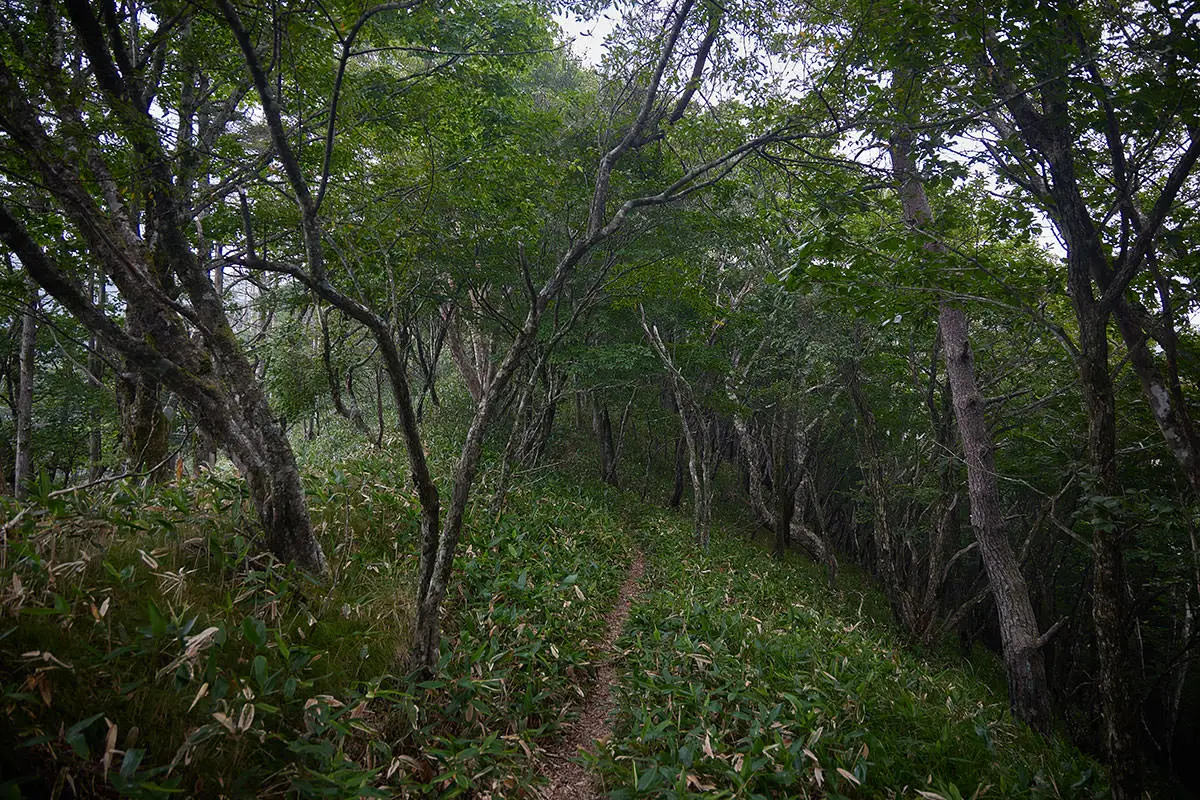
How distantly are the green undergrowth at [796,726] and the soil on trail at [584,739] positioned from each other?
18 centimetres

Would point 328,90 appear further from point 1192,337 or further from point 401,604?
point 1192,337

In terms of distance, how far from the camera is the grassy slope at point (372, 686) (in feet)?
8.87

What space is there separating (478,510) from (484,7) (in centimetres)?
874

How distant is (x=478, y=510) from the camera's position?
310 inches

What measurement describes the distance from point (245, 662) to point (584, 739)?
2.70m

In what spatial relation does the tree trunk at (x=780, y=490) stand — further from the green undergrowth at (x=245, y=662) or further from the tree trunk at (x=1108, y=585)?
the tree trunk at (x=1108, y=585)

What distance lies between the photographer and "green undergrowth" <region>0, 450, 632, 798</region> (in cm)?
259

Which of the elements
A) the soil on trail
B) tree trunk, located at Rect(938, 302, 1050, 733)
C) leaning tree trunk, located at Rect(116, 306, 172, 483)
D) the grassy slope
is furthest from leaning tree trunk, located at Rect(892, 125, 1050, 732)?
leaning tree trunk, located at Rect(116, 306, 172, 483)

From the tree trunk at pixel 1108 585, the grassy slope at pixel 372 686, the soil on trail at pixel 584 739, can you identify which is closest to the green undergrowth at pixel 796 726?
the grassy slope at pixel 372 686

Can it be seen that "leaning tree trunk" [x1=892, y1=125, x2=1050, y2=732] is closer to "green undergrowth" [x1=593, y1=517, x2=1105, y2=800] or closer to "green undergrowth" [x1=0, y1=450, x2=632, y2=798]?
"green undergrowth" [x1=593, y1=517, x2=1105, y2=800]

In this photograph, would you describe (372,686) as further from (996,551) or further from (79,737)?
(996,551)

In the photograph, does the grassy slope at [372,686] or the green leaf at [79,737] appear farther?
the grassy slope at [372,686]

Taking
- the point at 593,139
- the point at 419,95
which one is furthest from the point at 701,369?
the point at 419,95

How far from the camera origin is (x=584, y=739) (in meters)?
4.51
